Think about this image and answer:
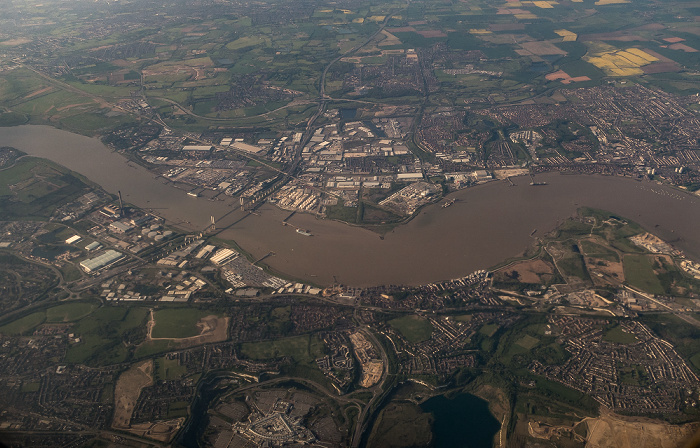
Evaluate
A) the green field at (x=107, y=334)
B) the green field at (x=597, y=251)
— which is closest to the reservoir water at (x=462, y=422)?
the green field at (x=597, y=251)

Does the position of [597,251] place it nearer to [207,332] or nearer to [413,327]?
[413,327]

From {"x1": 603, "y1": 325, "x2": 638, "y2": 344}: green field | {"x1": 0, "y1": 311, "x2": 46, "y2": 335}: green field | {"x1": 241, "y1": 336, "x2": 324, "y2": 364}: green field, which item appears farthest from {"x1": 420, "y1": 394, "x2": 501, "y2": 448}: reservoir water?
{"x1": 0, "y1": 311, "x2": 46, "y2": 335}: green field

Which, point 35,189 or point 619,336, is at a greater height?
point 35,189

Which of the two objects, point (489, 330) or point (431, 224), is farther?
point (431, 224)

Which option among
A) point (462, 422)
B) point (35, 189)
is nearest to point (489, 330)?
point (462, 422)

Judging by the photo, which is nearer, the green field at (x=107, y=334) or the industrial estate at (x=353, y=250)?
the industrial estate at (x=353, y=250)

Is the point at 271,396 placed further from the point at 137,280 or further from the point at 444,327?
the point at 137,280

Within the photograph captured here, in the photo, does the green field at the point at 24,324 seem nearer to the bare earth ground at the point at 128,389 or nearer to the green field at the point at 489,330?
the bare earth ground at the point at 128,389
